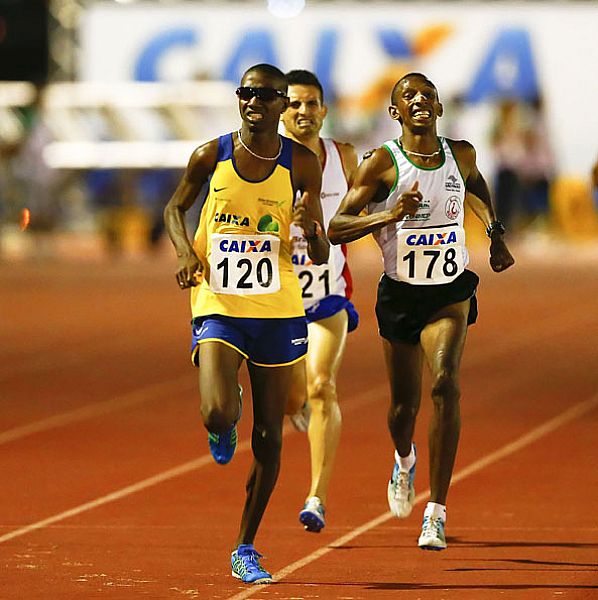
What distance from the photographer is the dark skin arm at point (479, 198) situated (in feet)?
29.1

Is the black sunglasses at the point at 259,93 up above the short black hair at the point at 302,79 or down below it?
below

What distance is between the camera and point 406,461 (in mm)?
9430

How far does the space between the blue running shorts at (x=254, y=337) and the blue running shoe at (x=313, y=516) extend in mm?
Result: 1149

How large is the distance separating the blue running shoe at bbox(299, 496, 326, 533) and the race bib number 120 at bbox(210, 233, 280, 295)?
4.53 feet

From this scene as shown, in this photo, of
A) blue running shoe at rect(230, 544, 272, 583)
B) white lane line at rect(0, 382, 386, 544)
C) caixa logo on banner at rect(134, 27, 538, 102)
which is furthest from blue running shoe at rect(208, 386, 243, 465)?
caixa logo on banner at rect(134, 27, 538, 102)

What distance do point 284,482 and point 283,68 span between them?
28562 mm

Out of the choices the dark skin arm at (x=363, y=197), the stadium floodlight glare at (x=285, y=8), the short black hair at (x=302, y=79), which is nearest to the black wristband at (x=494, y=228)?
the dark skin arm at (x=363, y=197)

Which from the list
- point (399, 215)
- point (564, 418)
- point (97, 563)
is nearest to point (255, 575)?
point (97, 563)

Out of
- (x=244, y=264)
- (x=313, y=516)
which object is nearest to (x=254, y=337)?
(x=244, y=264)

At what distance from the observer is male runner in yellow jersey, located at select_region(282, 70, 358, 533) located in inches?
379

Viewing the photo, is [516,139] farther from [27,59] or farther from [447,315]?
[447,315]

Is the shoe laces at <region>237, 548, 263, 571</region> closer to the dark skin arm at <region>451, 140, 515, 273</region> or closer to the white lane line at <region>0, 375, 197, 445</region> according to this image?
the dark skin arm at <region>451, 140, 515, 273</region>

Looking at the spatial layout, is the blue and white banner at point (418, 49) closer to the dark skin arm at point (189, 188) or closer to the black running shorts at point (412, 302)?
the black running shorts at point (412, 302)

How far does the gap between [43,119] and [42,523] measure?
25273mm
